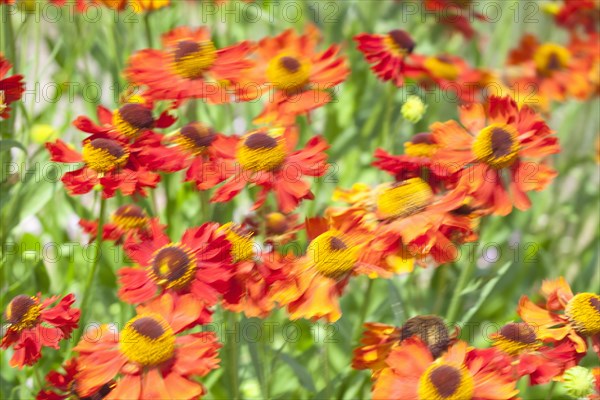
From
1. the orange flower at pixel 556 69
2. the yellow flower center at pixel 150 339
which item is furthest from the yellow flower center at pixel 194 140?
the orange flower at pixel 556 69

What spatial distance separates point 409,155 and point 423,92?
72 centimetres

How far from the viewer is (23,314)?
2.67 feet

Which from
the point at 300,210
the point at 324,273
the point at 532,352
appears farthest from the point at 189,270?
the point at 300,210

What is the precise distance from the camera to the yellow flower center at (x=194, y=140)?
0.89m

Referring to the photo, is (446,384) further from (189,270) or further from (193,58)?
(193,58)

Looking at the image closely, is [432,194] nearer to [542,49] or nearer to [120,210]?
[120,210]

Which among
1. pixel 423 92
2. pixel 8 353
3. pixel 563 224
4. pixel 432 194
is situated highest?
pixel 432 194

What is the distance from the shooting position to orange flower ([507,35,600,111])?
169 centimetres

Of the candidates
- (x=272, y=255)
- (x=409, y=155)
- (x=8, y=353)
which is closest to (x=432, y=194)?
(x=409, y=155)

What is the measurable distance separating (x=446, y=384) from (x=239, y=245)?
0.24m

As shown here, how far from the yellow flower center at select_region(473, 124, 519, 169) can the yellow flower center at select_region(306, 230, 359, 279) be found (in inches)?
7.9

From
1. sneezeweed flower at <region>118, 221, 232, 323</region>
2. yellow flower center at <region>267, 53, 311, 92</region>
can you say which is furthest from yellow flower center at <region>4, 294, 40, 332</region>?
yellow flower center at <region>267, 53, 311, 92</region>

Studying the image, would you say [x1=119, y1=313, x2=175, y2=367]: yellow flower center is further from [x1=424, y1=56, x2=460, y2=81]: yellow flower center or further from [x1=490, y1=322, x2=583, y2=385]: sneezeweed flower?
[x1=424, y1=56, x2=460, y2=81]: yellow flower center

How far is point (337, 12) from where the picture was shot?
167cm
